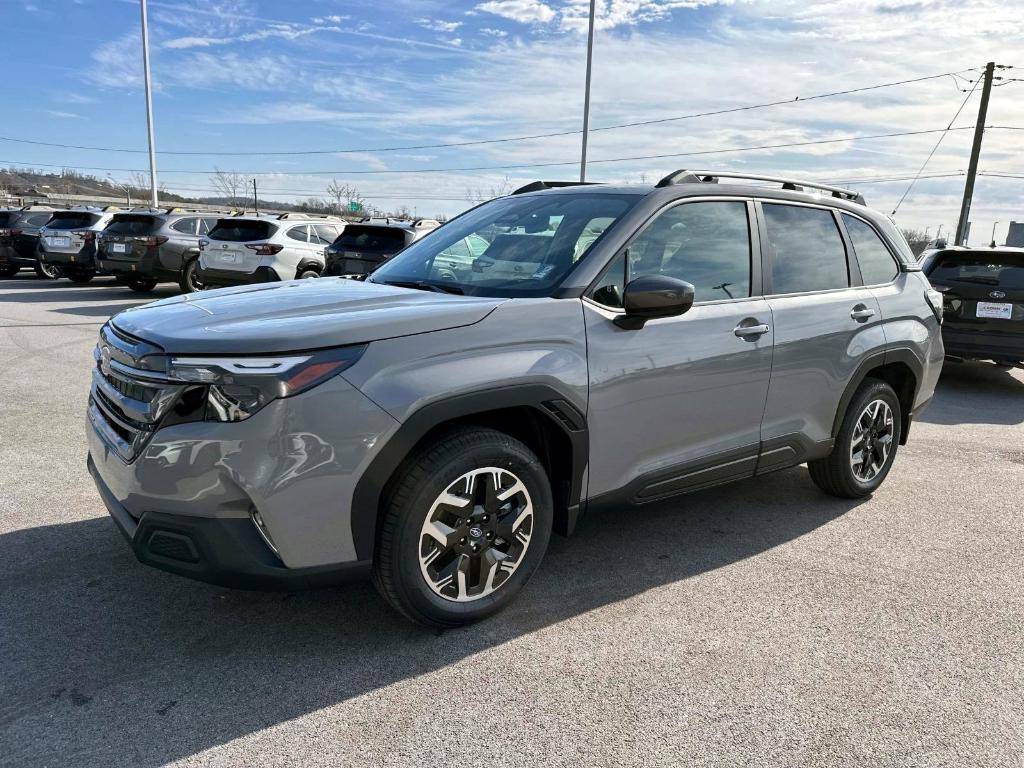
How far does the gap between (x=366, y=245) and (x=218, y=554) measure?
1016 centimetres

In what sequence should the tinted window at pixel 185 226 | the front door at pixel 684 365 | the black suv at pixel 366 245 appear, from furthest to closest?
the tinted window at pixel 185 226 → the black suv at pixel 366 245 → the front door at pixel 684 365

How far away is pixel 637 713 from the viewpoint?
8.72ft

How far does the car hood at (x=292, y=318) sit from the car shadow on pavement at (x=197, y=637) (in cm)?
117

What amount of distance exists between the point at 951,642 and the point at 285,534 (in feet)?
8.78

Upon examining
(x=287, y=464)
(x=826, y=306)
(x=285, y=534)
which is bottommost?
(x=285, y=534)

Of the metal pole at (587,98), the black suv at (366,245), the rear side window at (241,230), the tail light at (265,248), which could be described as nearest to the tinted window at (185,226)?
the rear side window at (241,230)

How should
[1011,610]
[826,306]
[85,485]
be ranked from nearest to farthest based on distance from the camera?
1. [1011,610]
2. [826,306]
3. [85,485]

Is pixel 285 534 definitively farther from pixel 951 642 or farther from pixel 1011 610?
pixel 1011 610

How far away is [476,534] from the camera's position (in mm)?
3047

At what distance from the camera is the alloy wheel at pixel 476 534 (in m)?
2.95

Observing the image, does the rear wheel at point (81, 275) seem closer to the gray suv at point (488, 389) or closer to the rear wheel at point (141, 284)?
the rear wheel at point (141, 284)

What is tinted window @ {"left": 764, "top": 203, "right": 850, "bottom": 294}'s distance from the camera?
4152 mm

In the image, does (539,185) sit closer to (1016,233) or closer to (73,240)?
(73,240)

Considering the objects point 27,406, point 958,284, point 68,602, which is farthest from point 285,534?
point 958,284
